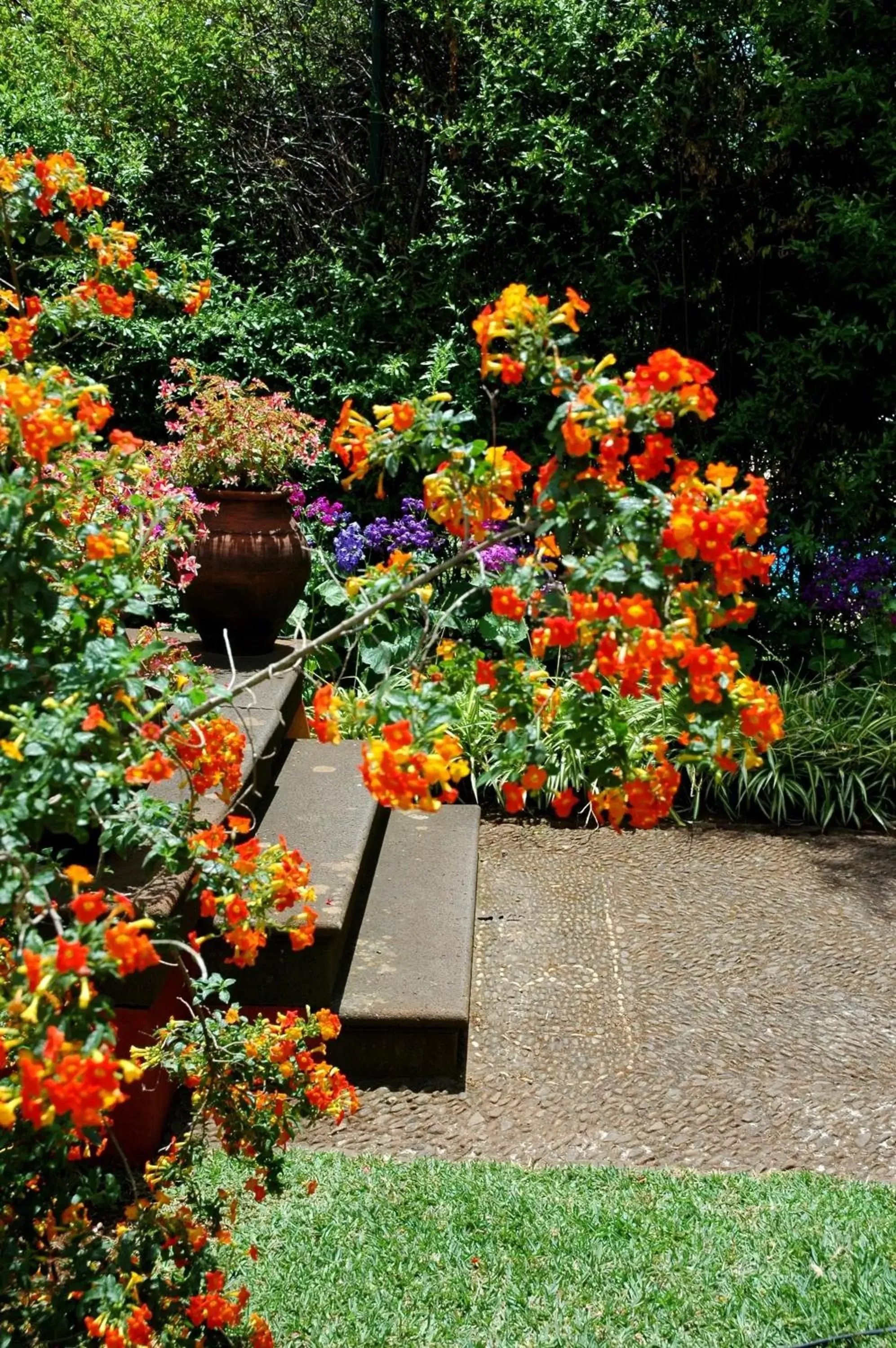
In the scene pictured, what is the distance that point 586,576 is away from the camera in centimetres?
154

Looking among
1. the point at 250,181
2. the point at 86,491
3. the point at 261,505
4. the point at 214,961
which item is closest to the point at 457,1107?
the point at 214,961

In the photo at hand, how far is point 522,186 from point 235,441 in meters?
2.17

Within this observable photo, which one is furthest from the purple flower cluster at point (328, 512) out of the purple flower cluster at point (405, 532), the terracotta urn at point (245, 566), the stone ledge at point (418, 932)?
the stone ledge at point (418, 932)

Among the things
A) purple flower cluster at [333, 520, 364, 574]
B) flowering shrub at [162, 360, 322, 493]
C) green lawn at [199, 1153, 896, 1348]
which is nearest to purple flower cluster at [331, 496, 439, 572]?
purple flower cluster at [333, 520, 364, 574]

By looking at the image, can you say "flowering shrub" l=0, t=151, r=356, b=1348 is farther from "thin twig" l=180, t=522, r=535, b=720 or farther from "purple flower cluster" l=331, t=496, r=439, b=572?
"purple flower cluster" l=331, t=496, r=439, b=572

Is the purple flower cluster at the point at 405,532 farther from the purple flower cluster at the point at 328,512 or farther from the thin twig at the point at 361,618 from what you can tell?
the thin twig at the point at 361,618

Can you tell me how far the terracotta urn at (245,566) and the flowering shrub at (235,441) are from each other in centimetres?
7

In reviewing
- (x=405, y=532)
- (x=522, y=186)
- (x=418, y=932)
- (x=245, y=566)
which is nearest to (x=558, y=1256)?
(x=418, y=932)

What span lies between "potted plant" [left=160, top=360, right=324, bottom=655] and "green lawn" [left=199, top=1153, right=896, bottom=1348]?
2.25 meters

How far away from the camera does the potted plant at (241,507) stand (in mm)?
4359

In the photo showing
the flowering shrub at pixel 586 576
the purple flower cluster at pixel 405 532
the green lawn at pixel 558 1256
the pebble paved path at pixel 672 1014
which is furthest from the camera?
the purple flower cluster at pixel 405 532

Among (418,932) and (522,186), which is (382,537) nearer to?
(522,186)

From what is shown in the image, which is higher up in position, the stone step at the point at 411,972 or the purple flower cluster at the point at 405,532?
the purple flower cluster at the point at 405,532

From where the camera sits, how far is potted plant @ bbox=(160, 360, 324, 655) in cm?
436
